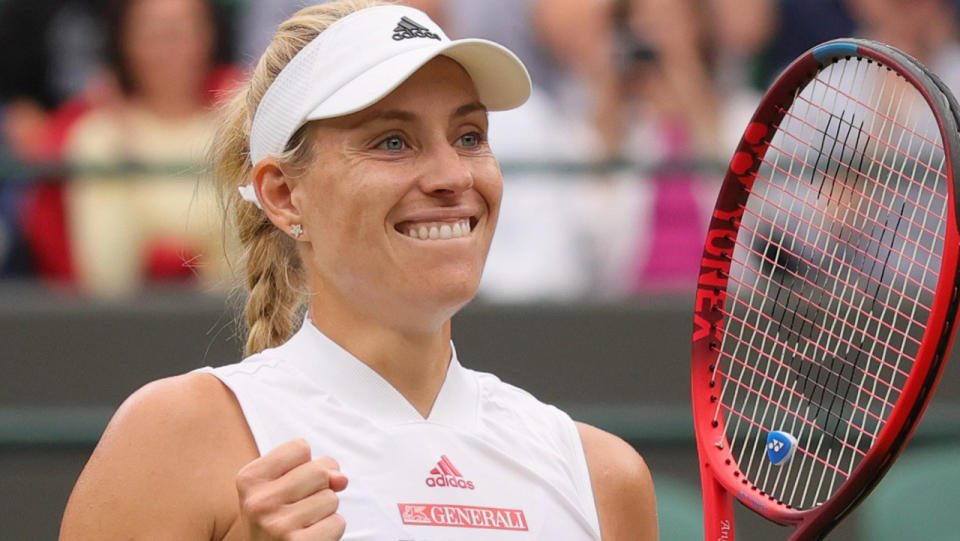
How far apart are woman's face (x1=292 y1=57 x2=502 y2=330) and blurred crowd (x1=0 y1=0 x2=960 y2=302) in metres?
2.46

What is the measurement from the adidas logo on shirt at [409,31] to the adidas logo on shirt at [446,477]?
57 centimetres

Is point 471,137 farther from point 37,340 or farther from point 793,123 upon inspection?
point 37,340

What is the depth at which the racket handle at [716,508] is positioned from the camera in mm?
2377

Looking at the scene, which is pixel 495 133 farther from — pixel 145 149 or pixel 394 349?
pixel 394 349

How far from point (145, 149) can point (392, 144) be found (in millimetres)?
2785

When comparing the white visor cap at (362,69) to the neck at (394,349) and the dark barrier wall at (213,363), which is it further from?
the dark barrier wall at (213,363)

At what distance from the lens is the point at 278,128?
2.20m

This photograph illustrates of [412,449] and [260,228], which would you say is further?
[260,228]

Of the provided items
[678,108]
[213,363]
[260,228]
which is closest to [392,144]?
[260,228]

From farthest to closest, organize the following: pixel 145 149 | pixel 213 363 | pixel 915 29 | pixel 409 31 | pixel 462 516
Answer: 1. pixel 915 29
2. pixel 145 149
3. pixel 213 363
4. pixel 409 31
5. pixel 462 516

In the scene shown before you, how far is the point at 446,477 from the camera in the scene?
2148mm

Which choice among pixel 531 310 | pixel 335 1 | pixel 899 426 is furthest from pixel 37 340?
pixel 899 426

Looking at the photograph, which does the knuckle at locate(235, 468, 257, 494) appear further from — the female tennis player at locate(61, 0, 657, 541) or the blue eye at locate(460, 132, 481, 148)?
the blue eye at locate(460, 132, 481, 148)

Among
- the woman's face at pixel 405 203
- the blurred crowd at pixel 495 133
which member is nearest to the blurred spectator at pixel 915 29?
the blurred crowd at pixel 495 133
